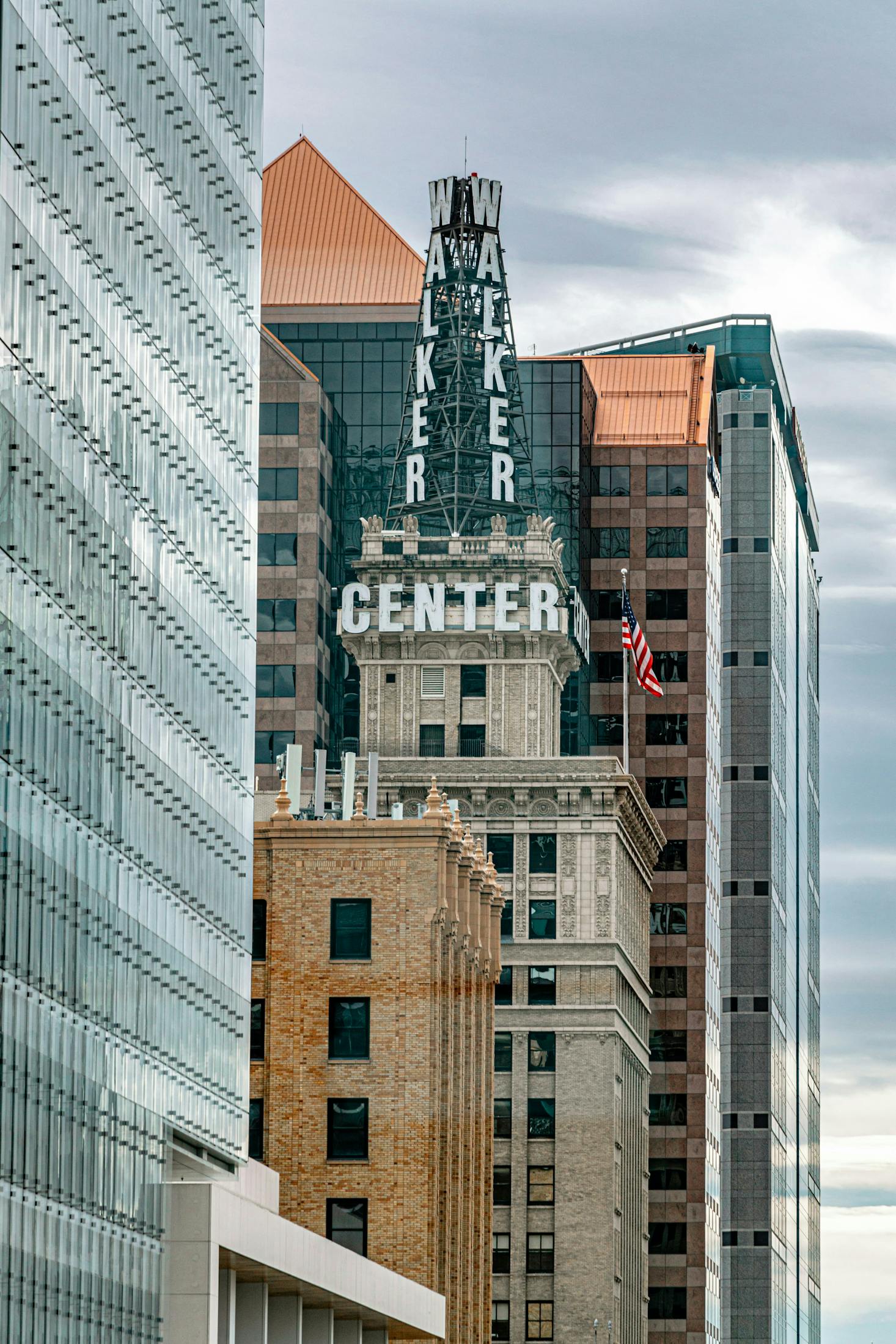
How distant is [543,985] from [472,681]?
24206 mm

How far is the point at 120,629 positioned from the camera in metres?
77.0

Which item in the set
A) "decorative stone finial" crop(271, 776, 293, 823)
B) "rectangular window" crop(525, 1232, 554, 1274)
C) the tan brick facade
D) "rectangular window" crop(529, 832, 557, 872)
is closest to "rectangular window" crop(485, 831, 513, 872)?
"rectangular window" crop(529, 832, 557, 872)

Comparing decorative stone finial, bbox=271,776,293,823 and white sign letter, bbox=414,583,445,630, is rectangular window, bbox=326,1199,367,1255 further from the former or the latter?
white sign letter, bbox=414,583,445,630

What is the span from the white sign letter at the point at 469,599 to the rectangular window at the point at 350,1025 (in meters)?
73.3

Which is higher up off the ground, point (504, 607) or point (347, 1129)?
point (504, 607)

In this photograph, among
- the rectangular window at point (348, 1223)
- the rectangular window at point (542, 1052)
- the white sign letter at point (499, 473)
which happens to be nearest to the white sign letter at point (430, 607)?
the white sign letter at point (499, 473)

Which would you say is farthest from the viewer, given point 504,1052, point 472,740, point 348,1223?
point 472,740

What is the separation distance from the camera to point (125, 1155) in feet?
246

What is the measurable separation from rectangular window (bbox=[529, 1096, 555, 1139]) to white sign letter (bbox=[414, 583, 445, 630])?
3483cm

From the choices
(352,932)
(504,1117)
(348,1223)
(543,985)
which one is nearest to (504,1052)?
(504,1117)

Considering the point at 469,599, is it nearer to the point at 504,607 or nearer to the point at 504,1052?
the point at 504,607

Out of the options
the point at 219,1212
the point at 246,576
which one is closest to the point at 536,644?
the point at 246,576

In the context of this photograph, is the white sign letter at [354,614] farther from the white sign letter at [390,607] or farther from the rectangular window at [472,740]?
the rectangular window at [472,740]

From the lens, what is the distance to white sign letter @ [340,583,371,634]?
637 feet
